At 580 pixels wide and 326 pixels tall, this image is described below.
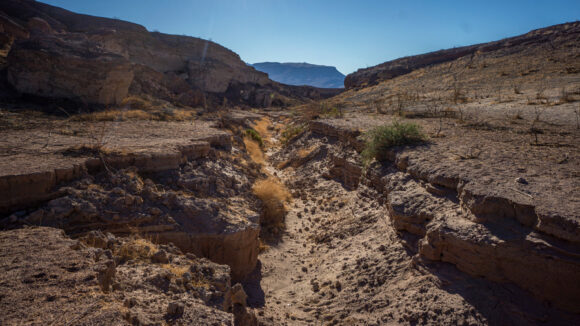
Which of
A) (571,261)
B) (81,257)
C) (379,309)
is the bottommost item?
(379,309)

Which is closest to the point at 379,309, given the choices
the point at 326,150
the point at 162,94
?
the point at 326,150

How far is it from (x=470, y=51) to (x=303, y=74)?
15659 centimetres

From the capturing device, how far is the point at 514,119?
24.8 feet

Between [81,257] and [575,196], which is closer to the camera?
[81,257]

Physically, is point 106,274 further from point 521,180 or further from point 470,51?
point 470,51

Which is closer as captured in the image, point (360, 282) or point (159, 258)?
point (159, 258)

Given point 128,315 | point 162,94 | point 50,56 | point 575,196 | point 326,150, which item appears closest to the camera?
point 128,315

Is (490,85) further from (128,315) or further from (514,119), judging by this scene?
(128,315)

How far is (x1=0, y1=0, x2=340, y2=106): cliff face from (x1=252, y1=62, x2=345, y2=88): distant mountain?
138 metres

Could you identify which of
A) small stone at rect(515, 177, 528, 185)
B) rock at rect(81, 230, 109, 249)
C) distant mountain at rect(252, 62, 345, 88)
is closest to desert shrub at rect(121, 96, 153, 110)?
rock at rect(81, 230, 109, 249)

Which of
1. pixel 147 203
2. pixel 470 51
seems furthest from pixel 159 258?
pixel 470 51

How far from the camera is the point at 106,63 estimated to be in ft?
31.6

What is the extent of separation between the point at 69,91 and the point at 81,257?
8.56 metres

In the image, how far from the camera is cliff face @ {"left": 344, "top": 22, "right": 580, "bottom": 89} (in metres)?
21.3
